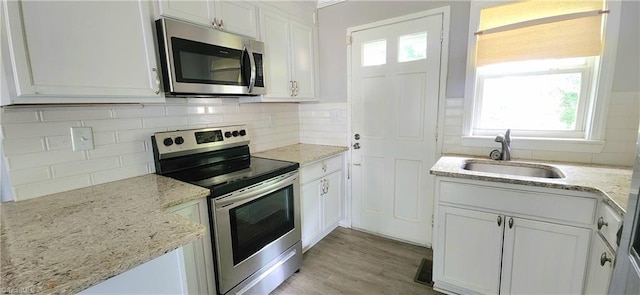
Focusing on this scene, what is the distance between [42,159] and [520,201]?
2562 millimetres

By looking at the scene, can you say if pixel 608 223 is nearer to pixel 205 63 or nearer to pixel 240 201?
pixel 240 201

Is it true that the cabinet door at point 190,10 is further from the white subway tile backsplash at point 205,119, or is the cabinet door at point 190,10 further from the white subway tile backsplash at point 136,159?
the white subway tile backsplash at point 136,159

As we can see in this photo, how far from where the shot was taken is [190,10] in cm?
160

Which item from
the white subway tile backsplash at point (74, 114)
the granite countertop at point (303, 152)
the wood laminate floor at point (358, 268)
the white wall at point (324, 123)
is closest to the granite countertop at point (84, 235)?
the white subway tile backsplash at point (74, 114)

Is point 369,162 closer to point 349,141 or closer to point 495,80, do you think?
point 349,141

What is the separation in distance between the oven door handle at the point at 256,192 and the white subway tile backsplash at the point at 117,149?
0.70 m

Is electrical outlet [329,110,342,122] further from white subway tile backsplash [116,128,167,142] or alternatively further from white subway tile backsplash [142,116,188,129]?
white subway tile backsplash [116,128,167,142]

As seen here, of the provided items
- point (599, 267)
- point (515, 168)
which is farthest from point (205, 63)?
point (599, 267)

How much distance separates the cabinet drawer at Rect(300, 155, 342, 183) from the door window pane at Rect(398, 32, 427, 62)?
1110 mm

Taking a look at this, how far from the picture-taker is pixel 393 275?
80.4 inches

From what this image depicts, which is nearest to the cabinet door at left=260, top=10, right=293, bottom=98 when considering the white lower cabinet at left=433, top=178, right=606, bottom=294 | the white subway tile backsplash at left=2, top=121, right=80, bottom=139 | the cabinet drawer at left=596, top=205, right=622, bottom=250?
the white subway tile backsplash at left=2, top=121, right=80, bottom=139

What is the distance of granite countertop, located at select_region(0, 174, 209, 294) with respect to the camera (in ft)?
2.23

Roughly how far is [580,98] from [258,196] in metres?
2.29

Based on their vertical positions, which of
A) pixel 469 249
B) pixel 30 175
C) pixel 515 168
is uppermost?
pixel 30 175
